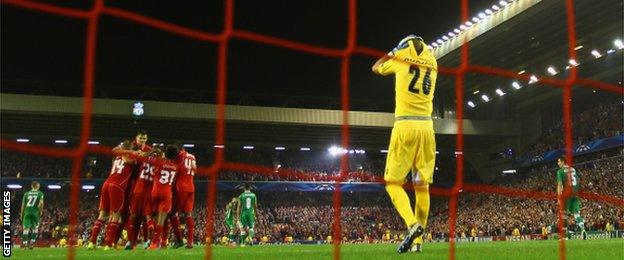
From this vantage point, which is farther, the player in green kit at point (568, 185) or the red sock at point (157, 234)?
the player in green kit at point (568, 185)

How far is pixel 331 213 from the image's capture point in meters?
37.1

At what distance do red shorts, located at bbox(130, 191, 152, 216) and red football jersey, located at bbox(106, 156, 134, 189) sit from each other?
1.05 ft

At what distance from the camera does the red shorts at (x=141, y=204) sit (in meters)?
9.32

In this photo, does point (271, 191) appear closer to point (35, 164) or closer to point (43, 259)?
point (35, 164)

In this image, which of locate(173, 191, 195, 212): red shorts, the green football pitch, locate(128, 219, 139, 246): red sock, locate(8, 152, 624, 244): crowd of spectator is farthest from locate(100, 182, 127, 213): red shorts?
locate(8, 152, 624, 244): crowd of spectator

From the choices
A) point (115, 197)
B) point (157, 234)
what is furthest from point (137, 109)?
point (115, 197)

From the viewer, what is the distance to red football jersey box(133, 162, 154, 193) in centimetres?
927

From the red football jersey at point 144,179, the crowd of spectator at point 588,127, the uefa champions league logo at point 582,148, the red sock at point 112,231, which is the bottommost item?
A: the red sock at point 112,231

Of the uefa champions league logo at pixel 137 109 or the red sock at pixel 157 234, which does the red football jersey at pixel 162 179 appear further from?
the uefa champions league logo at pixel 137 109

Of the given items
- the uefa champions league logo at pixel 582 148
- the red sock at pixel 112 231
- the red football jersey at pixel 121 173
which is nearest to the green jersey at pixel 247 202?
the red sock at pixel 112 231

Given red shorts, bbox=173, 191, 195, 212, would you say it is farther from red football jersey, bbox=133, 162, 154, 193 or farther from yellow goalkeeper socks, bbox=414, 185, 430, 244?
yellow goalkeeper socks, bbox=414, 185, 430, 244

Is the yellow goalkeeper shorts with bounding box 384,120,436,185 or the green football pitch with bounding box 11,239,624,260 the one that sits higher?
the yellow goalkeeper shorts with bounding box 384,120,436,185

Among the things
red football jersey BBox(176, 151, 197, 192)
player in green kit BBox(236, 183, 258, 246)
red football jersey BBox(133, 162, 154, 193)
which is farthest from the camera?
player in green kit BBox(236, 183, 258, 246)

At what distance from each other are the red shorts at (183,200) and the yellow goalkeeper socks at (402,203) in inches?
186
